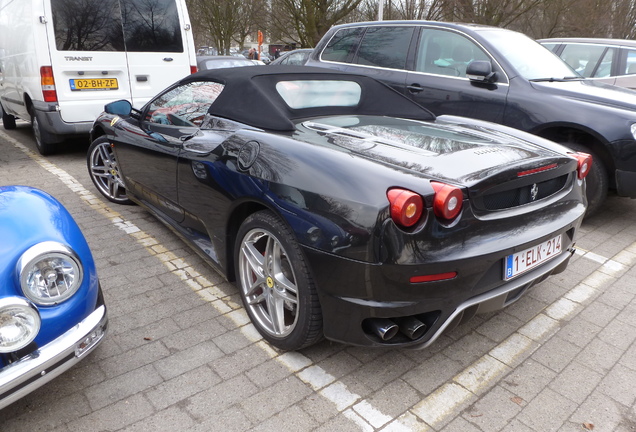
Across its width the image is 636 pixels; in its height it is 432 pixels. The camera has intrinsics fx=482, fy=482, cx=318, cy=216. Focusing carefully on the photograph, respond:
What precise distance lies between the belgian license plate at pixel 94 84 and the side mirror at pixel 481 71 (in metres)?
4.57

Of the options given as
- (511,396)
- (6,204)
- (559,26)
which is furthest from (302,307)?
(559,26)

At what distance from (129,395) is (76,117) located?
5.09 m

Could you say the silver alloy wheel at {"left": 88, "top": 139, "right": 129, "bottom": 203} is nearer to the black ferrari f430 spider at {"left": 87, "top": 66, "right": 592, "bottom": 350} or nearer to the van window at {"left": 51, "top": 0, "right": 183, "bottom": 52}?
the black ferrari f430 spider at {"left": 87, "top": 66, "right": 592, "bottom": 350}

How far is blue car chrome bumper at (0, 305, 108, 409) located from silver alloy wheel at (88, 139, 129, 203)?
275 centimetres

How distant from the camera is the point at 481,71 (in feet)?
15.6

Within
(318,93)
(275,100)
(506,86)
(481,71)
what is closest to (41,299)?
(275,100)

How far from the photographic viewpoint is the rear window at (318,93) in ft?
9.85

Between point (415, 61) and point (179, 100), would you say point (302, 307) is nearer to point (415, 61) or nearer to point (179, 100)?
point (179, 100)

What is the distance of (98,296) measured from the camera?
84.9 inches

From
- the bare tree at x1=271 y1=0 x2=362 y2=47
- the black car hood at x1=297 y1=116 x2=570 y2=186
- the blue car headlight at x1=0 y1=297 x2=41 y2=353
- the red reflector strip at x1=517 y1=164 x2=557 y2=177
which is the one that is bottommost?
the blue car headlight at x1=0 y1=297 x2=41 y2=353

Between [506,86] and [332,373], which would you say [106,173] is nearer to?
[332,373]

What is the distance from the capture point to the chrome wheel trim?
466cm

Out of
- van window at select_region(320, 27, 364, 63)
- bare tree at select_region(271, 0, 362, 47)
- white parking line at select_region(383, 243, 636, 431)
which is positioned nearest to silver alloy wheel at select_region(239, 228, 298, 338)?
white parking line at select_region(383, 243, 636, 431)

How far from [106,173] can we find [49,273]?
124 inches
